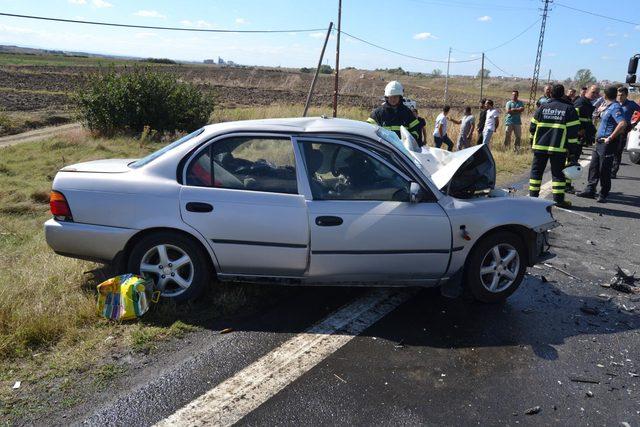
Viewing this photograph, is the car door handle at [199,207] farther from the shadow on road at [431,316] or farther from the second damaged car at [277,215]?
the shadow on road at [431,316]

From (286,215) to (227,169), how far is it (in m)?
0.67

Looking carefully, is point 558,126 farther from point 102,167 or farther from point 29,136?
point 29,136

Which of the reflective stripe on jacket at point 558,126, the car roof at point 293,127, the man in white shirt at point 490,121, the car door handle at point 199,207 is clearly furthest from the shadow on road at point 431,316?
the man in white shirt at point 490,121

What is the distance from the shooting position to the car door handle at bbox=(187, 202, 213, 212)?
3989 millimetres

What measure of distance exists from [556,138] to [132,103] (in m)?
12.1

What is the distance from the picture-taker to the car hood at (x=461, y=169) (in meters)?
4.39

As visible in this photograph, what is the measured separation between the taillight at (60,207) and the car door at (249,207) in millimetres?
980

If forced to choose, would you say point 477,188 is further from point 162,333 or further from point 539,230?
point 162,333

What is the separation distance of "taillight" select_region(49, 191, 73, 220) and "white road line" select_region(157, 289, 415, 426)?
2.04m

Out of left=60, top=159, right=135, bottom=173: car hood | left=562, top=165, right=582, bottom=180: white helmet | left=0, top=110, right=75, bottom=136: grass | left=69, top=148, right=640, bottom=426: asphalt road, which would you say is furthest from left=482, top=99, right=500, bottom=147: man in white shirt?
left=0, top=110, right=75, bottom=136: grass

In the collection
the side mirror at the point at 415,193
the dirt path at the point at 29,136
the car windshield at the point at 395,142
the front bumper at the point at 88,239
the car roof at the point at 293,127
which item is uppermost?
the car roof at the point at 293,127

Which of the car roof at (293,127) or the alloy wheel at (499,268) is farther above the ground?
the car roof at (293,127)

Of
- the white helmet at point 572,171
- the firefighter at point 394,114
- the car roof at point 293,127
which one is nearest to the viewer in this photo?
the car roof at point 293,127

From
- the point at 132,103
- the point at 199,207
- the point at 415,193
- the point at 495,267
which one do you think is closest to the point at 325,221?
the point at 415,193
